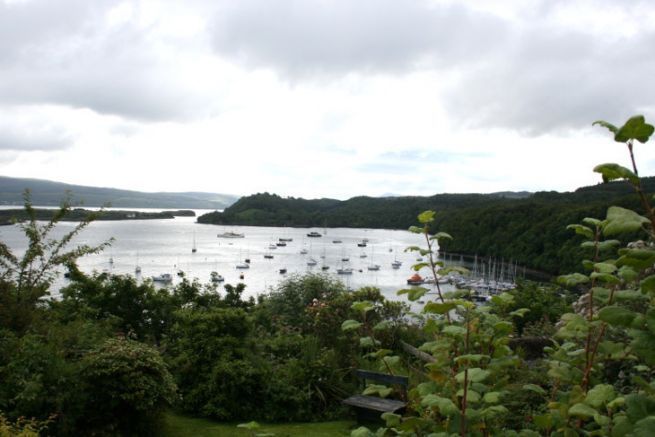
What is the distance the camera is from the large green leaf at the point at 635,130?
1189mm

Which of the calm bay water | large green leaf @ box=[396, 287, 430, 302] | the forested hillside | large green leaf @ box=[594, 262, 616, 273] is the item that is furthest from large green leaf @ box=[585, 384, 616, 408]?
the calm bay water

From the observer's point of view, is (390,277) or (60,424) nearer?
(60,424)

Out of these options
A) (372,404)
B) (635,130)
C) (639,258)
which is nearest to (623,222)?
(639,258)

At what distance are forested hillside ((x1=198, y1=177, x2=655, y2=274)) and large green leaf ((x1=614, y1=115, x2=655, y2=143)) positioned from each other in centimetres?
250

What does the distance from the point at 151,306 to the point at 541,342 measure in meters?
6.51

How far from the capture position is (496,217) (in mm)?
68125

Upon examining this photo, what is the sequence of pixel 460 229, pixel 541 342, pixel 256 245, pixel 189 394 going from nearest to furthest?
pixel 189 394 → pixel 541 342 → pixel 460 229 → pixel 256 245

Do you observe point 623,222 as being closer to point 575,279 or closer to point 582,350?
point 575,279

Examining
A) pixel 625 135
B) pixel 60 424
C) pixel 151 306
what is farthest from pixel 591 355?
pixel 151 306

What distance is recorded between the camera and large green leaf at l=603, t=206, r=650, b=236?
109 cm

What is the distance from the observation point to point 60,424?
5.00 metres

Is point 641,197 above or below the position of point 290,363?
above

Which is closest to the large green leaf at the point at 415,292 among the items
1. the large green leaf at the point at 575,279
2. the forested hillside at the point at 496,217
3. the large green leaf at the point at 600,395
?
the large green leaf at the point at 575,279

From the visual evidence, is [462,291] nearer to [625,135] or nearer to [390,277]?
[625,135]
